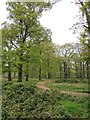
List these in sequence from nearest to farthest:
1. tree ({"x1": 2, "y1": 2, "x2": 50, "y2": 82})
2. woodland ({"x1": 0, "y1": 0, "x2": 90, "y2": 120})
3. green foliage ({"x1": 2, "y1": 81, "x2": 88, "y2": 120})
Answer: green foliage ({"x1": 2, "y1": 81, "x2": 88, "y2": 120}), woodland ({"x1": 0, "y1": 0, "x2": 90, "y2": 120}), tree ({"x1": 2, "y1": 2, "x2": 50, "y2": 82})

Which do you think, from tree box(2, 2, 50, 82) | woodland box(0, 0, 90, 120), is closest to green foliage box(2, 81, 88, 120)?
woodland box(0, 0, 90, 120)

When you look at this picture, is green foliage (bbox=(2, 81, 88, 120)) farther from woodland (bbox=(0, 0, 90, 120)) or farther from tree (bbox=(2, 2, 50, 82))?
tree (bbox=(2, 2, 50, 82))

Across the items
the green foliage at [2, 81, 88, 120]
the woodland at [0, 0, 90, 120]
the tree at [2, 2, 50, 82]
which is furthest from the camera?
the tree at [2, 2, 50, 82]

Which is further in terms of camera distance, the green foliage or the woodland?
the woodland

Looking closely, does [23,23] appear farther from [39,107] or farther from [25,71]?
[39,107]

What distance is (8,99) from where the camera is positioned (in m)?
9.45

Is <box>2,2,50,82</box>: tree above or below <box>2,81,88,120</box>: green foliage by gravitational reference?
above

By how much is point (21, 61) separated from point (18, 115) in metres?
8.34

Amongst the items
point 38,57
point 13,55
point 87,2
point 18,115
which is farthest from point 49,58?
point 18,115

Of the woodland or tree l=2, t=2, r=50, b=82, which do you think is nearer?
the woodland

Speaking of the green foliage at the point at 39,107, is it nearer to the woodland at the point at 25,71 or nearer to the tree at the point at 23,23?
the woodland at the point at 25,71

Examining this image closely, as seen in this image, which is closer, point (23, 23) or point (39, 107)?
point (39, 107)

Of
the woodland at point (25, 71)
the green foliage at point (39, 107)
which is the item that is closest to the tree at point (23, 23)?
the woodland at point (25, 71)

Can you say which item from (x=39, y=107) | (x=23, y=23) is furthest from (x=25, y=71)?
(x=39, y=107)
